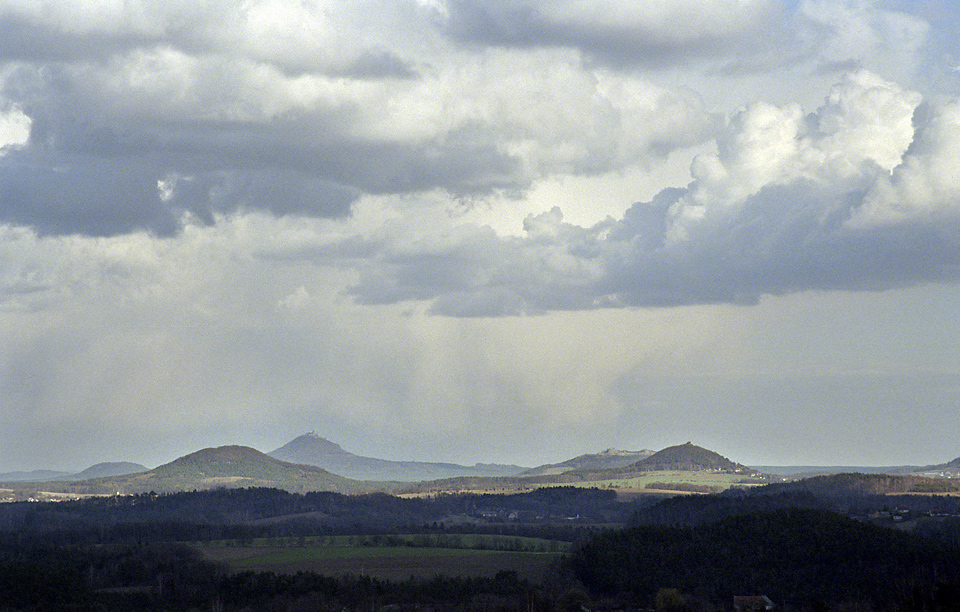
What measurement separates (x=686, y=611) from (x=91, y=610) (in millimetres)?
96126

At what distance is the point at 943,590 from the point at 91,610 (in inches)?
5135

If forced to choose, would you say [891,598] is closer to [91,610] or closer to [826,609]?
[826,609]

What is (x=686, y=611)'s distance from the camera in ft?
655

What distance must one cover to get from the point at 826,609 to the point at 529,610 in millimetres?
47356

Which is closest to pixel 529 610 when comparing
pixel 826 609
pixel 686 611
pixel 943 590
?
pixel 686 611

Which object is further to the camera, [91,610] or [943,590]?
[91,610]

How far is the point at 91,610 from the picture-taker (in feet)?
656

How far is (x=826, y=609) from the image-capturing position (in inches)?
7032

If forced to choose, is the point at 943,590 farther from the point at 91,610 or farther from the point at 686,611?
the point at 91,610

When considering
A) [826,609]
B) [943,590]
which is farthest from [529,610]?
[943,590]

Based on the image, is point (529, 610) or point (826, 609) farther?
point (529, 610)

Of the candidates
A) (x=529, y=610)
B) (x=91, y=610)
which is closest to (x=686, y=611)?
(x=529, y=610)

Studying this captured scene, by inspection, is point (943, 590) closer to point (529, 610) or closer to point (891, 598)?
point (891, 598)

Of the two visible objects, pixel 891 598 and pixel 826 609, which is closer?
pixel 826 609
